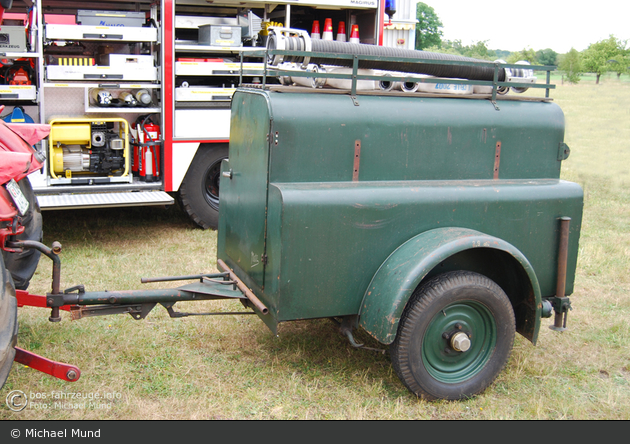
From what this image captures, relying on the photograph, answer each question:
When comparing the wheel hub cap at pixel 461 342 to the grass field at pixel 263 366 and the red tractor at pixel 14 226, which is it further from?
the red tractor at pixel 14 226

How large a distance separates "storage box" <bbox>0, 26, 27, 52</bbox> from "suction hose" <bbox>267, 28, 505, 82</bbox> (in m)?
3.31

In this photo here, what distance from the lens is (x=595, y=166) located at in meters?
11.8

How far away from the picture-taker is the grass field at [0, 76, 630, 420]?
361cm

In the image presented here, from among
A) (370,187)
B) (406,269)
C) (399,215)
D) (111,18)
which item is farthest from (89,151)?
(406,269)

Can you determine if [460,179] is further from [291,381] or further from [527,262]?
[291,381]

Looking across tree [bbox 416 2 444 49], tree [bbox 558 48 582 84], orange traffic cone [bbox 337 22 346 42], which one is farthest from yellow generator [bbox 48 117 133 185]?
tree [bbox 416 2 444 49]

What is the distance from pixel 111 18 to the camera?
6.62 meters

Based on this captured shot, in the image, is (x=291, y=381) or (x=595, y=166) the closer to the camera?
(x=291, y=381)

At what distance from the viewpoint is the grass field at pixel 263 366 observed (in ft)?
11.8

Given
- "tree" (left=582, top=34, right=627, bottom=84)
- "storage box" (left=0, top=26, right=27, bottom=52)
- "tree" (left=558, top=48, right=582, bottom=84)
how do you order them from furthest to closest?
"tree" (left=582, top=34, right=627, bottom=84), "tree" (left=558, top=48, right=582, bottom=84), "storage box" (left=0, top=26, right=27, bottom=52)

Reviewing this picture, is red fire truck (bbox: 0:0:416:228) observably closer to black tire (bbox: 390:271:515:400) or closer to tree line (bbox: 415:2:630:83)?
black tire (bbox: 390:271:515:400)

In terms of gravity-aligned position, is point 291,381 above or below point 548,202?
below

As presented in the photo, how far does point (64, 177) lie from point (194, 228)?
166 centimetres

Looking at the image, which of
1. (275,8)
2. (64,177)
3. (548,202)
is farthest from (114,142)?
(548,202)
